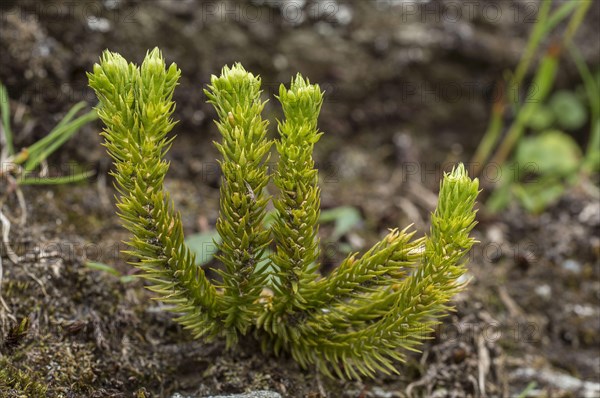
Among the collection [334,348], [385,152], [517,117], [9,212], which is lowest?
[334,348]

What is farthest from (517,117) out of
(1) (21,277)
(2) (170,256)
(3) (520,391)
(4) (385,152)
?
(1) (21,277)

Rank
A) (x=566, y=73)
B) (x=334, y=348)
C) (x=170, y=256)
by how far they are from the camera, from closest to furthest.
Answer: (x=170, y=256) < (x=334, y=348) < (x=566, y=73)

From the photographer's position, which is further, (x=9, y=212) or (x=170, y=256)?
(x=9, y=212)

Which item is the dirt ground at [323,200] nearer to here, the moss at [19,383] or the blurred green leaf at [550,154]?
the moss at [19,383]

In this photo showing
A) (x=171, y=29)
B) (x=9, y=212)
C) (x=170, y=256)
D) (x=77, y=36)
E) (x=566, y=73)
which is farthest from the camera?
(x=566, y=73)

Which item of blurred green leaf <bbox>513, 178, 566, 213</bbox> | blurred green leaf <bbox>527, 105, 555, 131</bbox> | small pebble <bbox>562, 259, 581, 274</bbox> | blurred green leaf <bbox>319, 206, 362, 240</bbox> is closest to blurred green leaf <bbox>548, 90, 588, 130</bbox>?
blurred green leaf <bbox>527, 105, 555, 131</bbox>

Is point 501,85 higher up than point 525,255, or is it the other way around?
point 501,85

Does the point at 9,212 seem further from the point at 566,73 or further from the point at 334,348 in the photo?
the point at 566,73

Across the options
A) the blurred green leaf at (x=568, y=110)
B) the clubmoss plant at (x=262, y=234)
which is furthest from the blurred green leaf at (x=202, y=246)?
the blurred green leaf at (x=568, y=110)
